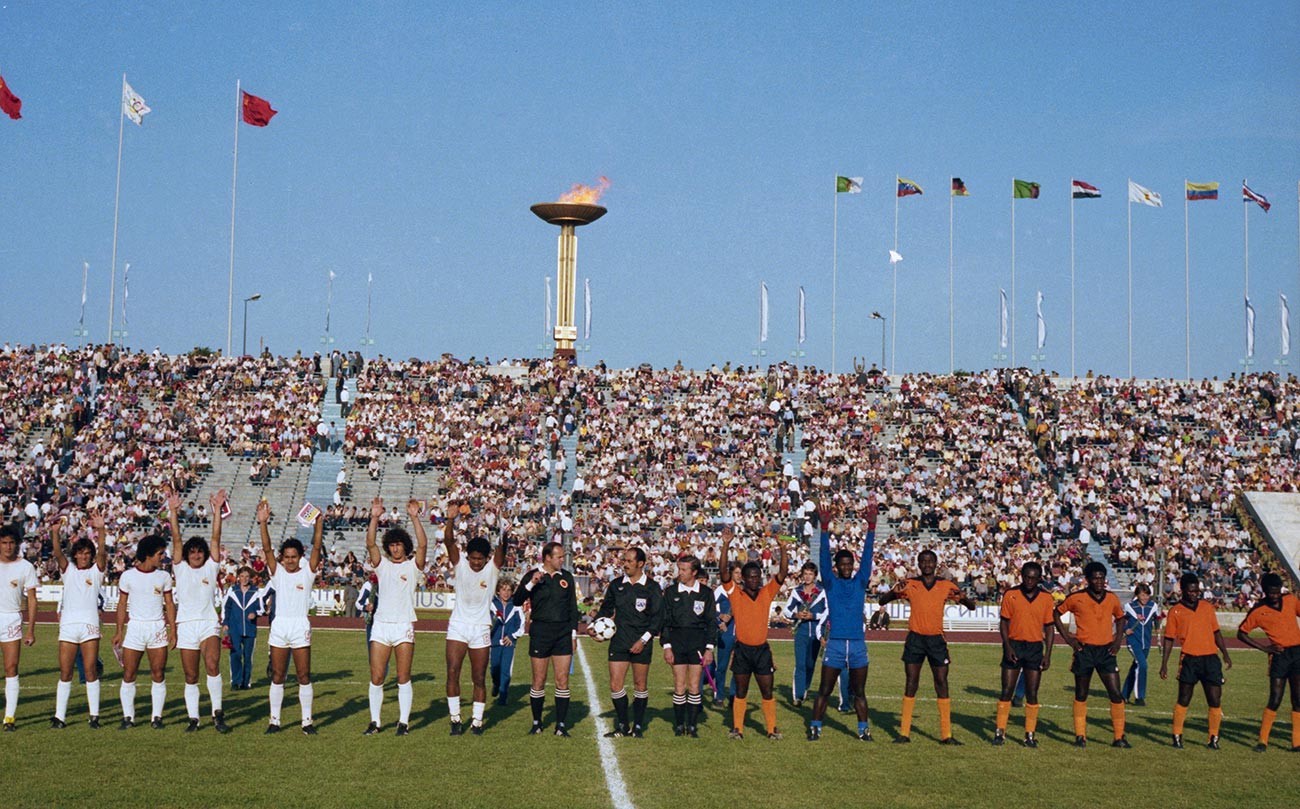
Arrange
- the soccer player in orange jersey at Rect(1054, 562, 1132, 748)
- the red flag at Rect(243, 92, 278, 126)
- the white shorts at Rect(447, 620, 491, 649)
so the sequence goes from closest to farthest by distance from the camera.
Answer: the white shorts at Rect(447, 620, 491, 649) < the soccer player in orange jersey at Rect(1054, 562, 1132, 748) < the red flag at Rect(243, 92, 278, 126)

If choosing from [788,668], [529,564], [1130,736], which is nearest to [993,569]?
[529,564]

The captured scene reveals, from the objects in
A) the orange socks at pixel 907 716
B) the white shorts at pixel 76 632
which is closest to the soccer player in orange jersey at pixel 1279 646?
the orange socks at pixel 907 716

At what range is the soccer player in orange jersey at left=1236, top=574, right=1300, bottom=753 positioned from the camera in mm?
14164

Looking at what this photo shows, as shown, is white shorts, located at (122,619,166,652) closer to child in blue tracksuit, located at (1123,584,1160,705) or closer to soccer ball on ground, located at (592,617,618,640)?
soccer ball on ground, located at (592,617,618,640)

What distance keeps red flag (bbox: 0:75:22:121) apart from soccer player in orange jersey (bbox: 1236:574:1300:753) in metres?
40.6

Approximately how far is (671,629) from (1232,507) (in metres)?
33.3

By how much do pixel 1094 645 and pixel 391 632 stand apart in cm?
736

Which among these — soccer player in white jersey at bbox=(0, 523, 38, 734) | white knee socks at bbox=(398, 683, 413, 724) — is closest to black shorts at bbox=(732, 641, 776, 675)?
white knee socks at bbox=(398, 683, 413, 724)

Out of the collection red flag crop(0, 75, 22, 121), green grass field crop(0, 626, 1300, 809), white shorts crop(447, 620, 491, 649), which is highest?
red flag crop(0, 75, 22, 121)

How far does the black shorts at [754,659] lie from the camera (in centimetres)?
1369

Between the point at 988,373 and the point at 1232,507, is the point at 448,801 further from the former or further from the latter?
the point at 988,373


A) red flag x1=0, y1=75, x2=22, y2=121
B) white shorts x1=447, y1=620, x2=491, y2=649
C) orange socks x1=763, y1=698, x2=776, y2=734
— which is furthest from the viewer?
red flag x1=0, y1=75, x2=22, y2=121

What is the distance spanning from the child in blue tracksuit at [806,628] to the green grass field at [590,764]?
518 mm

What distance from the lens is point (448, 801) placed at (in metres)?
10.4
